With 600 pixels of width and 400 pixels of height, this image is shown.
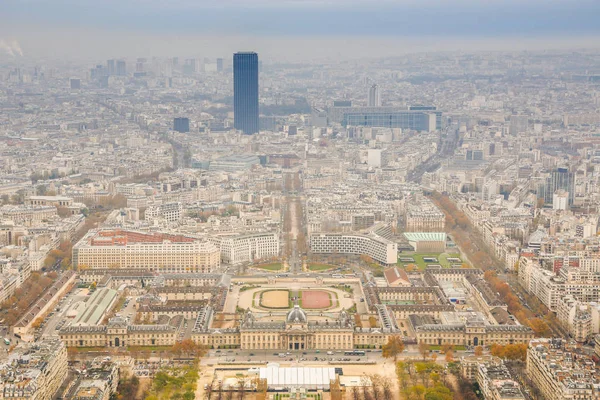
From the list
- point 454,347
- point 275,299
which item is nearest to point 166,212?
point 275,299

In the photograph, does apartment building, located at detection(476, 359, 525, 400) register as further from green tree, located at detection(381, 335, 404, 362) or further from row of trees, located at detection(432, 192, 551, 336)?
row of trees, located at detection(432, 192, 551, 336)

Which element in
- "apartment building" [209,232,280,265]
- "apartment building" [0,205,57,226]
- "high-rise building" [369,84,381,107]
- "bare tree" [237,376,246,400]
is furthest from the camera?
"high-rise building" [369,84,381,107]

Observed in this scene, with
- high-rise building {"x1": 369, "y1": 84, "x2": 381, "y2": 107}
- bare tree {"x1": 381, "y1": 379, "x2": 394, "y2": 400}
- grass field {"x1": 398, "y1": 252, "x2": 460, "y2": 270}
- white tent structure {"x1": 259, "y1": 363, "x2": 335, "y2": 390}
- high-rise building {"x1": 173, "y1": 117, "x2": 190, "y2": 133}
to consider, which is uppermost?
high-rise building {"x1": 369, "y1": 84, "x2": 381, "y2": 107}

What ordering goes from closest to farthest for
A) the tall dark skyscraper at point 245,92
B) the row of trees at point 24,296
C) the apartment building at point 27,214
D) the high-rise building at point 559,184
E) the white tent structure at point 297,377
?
the white tent structure at point 297,377
the row of trees at point 24,296
the apartment building at point 27,214
the high-rise building at point 559,184
the tall dark skyscraper at point 245,92

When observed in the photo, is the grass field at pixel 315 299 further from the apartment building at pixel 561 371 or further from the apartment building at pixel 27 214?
Answer: the apartment building at pixel 27 214

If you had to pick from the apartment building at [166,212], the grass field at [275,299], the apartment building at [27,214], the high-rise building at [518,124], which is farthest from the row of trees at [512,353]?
the high-rise building at [518,124]

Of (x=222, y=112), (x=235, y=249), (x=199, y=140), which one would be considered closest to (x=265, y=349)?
(x=235, y=249)

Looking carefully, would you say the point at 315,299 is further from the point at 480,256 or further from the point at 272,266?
the point at 480,256

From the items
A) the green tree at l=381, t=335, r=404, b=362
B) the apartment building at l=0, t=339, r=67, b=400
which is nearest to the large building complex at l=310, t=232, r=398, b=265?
the green tree at l=381, t=335, r=404, b=362

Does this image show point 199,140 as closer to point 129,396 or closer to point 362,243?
point 362,243
